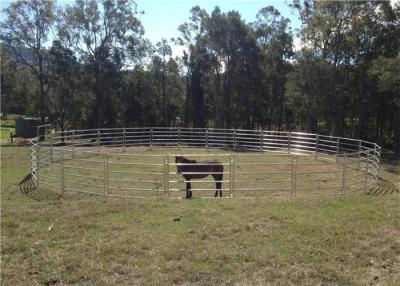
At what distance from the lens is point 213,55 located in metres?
32.2

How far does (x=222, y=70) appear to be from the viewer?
109 feet

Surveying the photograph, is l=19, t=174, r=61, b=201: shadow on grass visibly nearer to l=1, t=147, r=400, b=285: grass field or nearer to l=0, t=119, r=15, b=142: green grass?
l=1, t=147, r=400, b=285: grass field

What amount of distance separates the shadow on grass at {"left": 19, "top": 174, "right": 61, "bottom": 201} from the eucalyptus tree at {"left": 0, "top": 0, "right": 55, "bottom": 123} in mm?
18906

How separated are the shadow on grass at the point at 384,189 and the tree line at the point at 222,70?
10.2 meters

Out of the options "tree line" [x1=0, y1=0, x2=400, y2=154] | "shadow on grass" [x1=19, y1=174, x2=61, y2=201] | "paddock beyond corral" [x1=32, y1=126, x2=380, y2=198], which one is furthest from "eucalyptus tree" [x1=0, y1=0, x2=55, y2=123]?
"shadow on grass" [x1=19, y1=174, x2=61, y2=201]

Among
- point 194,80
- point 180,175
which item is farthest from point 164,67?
point 180,175

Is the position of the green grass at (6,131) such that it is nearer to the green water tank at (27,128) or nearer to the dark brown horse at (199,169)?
the green water tank at (27,128)

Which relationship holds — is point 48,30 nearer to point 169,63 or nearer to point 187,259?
point 169,63

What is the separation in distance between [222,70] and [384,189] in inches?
870

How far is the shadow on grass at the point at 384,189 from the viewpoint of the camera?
11.9m

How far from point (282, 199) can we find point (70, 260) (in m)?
5.67

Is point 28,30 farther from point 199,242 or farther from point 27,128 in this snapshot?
point 199,242

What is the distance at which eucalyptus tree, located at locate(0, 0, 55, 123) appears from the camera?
93.4ft

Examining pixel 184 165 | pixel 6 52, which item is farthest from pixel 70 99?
pixel 184 165
